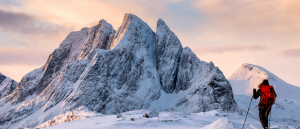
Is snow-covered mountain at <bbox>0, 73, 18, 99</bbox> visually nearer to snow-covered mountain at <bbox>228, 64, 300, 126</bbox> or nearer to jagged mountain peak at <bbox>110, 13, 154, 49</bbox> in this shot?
jagged mountain peak at <bbox>110, 13, 154, 49</bbox>

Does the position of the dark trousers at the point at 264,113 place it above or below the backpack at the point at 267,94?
below

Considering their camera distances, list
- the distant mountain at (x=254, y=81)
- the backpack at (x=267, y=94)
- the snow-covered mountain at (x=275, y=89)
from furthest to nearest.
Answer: the distant mountain at (x=254, y=81)
the snow-covered mountain at (x=275, y=89)
the backpack at (x=267, y=94)

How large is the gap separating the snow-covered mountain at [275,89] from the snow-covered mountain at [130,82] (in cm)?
1195

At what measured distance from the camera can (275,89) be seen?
76.5m

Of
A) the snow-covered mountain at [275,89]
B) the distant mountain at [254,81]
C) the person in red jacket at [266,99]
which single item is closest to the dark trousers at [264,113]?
the person in red jacket at [266,99]

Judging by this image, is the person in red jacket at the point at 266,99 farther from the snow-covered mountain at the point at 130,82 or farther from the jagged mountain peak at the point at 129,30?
the jagged mountain peak at the point at 129,30

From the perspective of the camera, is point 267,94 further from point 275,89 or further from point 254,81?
point 254,81

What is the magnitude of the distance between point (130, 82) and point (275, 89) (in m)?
46.7

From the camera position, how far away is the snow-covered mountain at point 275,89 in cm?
6125

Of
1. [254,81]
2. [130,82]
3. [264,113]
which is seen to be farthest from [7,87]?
[264,113]

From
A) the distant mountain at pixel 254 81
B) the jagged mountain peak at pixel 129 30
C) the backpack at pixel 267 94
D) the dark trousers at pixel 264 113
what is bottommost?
the dark trousers at pixel 264 113

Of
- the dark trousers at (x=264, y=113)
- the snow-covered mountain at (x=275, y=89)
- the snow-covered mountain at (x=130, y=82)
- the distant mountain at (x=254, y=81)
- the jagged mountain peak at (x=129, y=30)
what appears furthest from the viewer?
the jagged mountain peak at (x=129, y=30)

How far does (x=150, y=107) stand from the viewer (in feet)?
229

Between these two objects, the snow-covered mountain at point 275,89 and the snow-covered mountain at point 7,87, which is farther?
the snow-covered mountain at point 7,87
